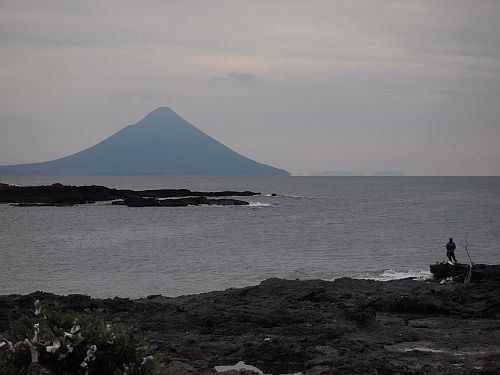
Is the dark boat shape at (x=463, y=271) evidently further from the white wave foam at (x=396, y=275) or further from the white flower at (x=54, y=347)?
the white flower at (x=54, y=347)

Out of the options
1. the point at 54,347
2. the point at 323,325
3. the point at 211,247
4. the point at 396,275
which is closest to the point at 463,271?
the point at 396,275

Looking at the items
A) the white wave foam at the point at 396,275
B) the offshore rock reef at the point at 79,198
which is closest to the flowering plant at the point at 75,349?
the white wave foam at the point at 396,275

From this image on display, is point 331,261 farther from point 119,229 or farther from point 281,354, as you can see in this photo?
point 119,229

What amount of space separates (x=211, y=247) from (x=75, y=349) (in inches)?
1277

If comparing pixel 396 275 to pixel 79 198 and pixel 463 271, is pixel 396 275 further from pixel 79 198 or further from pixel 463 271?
pixel 79 198

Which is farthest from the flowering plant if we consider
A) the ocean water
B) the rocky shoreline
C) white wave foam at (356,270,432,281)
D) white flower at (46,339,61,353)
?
white wave foam at (356,270,432,281)

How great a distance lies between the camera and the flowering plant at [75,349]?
8.17 m

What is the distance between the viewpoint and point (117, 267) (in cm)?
3192

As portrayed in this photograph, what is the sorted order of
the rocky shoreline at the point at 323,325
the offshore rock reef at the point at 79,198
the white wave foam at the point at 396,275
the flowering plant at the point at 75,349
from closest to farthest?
the flowering plant at the point at 75,349 → the rocky shoreline at the point at 323,325 → the white wave foam at the point at 396,275 → the offshore rock reef at the point at 79,198

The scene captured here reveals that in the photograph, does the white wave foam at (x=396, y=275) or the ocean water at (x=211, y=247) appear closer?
the white wave foam at (x=396, y=275)

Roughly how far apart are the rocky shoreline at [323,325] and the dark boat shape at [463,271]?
0.73m

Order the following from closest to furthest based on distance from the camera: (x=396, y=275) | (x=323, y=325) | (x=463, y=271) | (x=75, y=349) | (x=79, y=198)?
(x=75, y=349) → (x=323, y=325) → (x=463, y=271) → (x=396, y=275) → (x=79, y=198)

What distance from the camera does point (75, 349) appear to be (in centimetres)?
833

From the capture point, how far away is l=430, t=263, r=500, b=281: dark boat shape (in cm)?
2222
